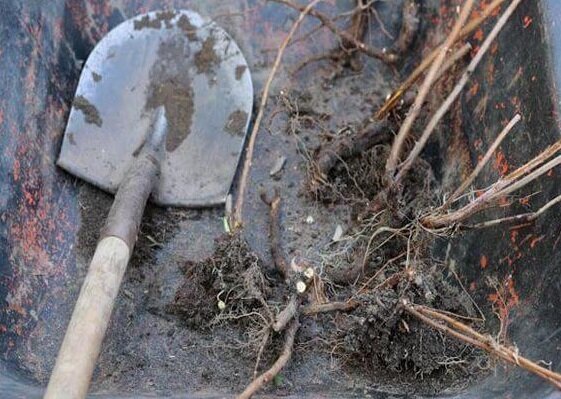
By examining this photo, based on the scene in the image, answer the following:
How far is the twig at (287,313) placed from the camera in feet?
5.29

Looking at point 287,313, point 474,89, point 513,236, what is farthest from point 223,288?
point 474,89

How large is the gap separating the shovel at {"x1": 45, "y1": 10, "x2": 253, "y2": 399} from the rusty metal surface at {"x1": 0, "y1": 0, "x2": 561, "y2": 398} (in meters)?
0.07

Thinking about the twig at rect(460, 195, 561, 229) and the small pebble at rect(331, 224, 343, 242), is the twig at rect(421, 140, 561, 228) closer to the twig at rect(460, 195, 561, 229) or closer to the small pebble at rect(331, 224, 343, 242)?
the twig at rect(460, 195, 561, 229)

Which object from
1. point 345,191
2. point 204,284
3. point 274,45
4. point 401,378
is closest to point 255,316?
point 204,284

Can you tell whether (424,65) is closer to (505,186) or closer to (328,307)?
(505,186)

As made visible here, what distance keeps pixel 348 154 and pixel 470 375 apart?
650mm

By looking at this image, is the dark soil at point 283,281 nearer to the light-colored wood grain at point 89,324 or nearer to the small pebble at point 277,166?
the small pebble at point 277,166

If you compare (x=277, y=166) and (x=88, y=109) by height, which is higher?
(x=88, y=109)

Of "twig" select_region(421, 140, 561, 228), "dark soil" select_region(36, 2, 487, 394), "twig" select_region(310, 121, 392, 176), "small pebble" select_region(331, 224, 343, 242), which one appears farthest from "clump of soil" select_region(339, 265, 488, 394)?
"twig" select_region(310, 121, 392, 176)

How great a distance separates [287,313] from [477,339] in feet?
1.28

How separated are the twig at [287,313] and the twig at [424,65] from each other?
603 mm

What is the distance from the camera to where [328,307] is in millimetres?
1641

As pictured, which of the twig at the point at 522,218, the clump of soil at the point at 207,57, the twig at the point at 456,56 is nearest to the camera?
the twig at the point at 522,218

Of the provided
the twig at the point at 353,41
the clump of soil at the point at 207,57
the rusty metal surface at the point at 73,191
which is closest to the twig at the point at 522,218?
the rusty metal surface at the point at 73,191
